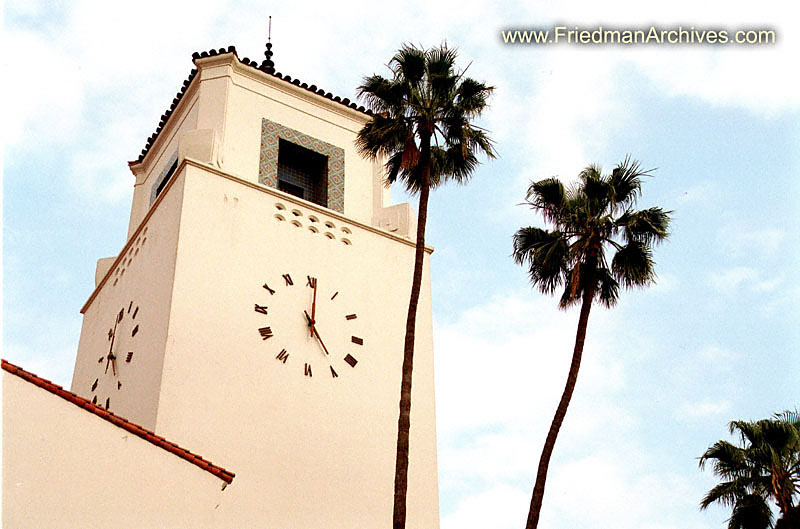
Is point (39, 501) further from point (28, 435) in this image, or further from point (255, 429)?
point (255, 429)

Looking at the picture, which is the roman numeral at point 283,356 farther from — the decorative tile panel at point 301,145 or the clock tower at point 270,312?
the decorative tile panel at point 301,145

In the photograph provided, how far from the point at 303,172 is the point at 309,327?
4265 millimetres

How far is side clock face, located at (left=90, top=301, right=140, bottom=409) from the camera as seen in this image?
18144 millimetres

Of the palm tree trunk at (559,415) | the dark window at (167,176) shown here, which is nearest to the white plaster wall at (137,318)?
the dark window at (167,176)

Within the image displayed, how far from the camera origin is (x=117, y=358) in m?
18.7

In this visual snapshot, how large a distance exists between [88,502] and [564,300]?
963 centimetres

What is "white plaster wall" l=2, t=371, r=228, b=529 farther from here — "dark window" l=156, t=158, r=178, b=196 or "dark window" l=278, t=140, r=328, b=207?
"dark window" l=156, t=158, r=178, b=196

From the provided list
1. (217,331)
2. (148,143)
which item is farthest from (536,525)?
(148,143)

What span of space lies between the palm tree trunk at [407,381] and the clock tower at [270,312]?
2.08m

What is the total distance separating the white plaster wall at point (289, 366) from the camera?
53.2 ft

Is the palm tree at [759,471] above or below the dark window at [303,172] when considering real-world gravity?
below

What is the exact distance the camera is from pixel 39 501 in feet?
34.8

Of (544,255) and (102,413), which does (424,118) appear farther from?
(102,413)

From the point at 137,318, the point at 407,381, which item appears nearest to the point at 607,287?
the point at 407,381
